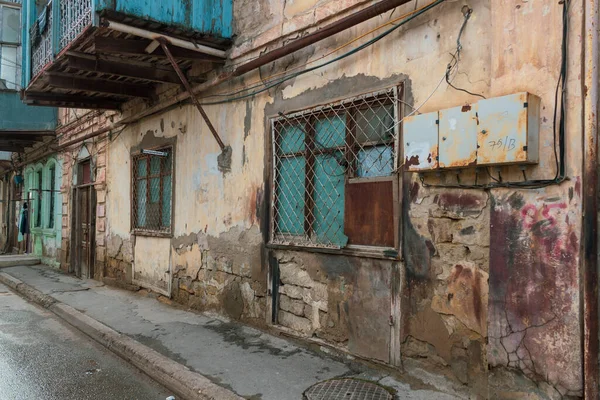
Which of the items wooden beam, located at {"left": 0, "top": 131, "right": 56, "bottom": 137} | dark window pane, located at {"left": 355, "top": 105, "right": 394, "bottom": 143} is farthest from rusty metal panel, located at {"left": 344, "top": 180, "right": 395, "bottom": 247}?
wooden beam, located at {"left": 0, "top": 131, "right": 56, "bottom": 137}

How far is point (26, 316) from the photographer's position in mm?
7262

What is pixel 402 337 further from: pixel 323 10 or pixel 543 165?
pixel 323 10

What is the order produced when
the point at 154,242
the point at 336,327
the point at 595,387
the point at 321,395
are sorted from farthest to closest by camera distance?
the point at 154,242 < the point at 336,327 < the point at 321,395 < the point at 595,387

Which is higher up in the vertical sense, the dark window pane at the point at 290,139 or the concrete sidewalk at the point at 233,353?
the dark window pane at the point at 290,139

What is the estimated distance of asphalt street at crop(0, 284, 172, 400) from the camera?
13.3 feet

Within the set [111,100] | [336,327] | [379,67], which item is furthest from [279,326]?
[111,100]

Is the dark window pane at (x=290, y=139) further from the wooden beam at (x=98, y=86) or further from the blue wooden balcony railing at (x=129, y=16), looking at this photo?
the wooden beam at (x=98, y=86)

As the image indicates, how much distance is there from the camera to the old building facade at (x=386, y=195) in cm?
295

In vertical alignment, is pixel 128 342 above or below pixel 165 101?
below

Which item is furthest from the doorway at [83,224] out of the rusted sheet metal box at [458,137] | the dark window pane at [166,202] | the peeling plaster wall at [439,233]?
the rusted sheet metal box at [458,137]

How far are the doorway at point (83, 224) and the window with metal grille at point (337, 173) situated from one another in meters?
7.04

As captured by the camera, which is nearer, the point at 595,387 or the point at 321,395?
the point at 595,387

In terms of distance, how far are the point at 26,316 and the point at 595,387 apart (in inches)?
308

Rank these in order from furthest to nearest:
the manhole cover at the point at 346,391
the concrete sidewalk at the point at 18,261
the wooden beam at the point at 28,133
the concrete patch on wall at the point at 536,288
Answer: the concrete sidewalk at the point at 18,261 → the wooden beam at the point at 28,133 → the manhole cover at the point at 346,391 → the concrete patch on wall at the point at 536,288
